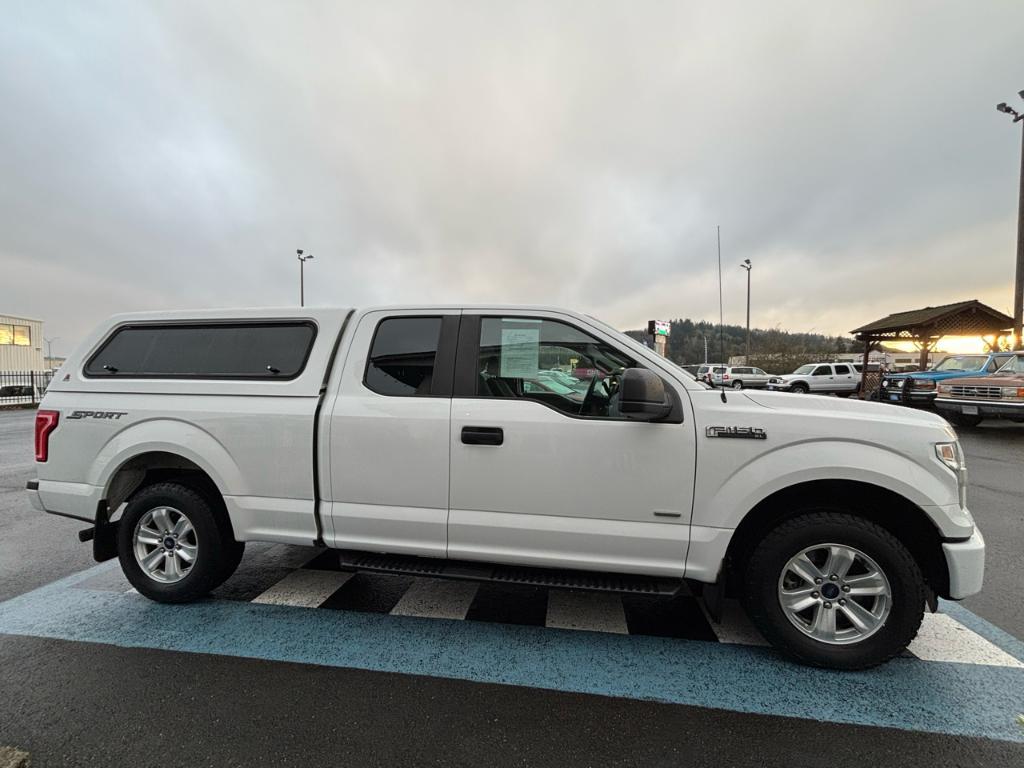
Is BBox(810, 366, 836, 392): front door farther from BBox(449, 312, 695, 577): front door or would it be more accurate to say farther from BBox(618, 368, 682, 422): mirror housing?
BBox(618, 368, 682, 422): mirror housing

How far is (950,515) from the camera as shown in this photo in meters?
2.46

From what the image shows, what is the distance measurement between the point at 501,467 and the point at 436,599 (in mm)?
1216

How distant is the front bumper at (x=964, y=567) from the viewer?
244 centimetres

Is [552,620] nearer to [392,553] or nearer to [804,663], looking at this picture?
[392,553]

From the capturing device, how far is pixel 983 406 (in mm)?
10641

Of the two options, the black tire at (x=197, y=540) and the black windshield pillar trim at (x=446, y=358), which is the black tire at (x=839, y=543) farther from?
the black tire at (x=197, y=540)

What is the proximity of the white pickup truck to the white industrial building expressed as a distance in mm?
44251

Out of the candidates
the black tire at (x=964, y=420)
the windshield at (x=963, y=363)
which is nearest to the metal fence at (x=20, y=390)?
the black tire at (x=964, y=420)

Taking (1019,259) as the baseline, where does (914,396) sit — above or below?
below

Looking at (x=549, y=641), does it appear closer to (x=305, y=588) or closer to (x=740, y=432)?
(x=740, y=432)

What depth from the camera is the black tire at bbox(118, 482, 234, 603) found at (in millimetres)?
3131

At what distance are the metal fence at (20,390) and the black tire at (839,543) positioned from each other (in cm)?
2297

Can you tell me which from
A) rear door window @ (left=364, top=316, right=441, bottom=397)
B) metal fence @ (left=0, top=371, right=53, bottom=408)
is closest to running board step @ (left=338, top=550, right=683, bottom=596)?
rear door window @ (left=364, top=316, right=441, bottom=397)

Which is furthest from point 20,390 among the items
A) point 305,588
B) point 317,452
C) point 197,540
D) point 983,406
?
point 983,406
